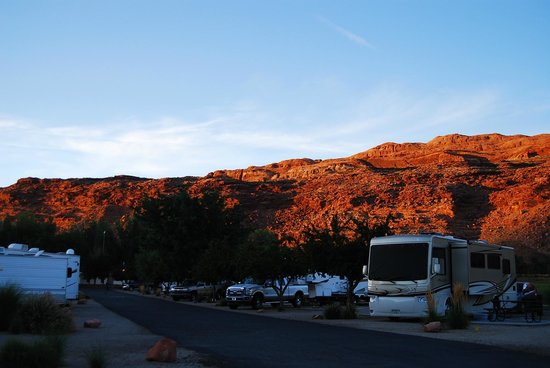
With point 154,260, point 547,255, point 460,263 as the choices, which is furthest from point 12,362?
point 547,255

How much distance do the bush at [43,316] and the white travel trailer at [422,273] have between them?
441 inches

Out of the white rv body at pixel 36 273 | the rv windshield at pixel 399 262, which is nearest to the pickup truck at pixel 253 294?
the white rv body at pixel 36 273

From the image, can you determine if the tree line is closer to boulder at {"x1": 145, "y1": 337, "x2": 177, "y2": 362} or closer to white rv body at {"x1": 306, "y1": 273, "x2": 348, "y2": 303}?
white rv body at {"x1": 306, "y1": 273, "x2": 348, "y2": 303}

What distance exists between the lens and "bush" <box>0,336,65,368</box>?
10.5 metres

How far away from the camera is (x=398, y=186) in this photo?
334 ft

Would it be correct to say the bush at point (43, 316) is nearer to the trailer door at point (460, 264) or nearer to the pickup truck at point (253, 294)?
the trailer door at point (460, 264)

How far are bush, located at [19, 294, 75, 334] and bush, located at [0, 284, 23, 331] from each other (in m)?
0.28

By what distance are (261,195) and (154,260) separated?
173 ft

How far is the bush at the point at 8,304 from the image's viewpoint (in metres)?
18.7

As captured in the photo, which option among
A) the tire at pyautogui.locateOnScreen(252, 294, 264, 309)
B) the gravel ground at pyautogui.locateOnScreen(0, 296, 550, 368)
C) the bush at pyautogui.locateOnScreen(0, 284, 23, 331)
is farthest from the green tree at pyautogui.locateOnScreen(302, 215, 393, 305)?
the bush at pyautogui.locateOnScreen(0, 284, 23, 331)

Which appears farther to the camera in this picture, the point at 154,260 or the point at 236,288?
Result: the point at 154,260

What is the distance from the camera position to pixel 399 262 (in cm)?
2394

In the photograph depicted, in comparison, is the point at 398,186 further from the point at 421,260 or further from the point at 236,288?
the point at 421,260

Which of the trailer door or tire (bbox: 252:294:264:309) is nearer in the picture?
the trailer door
